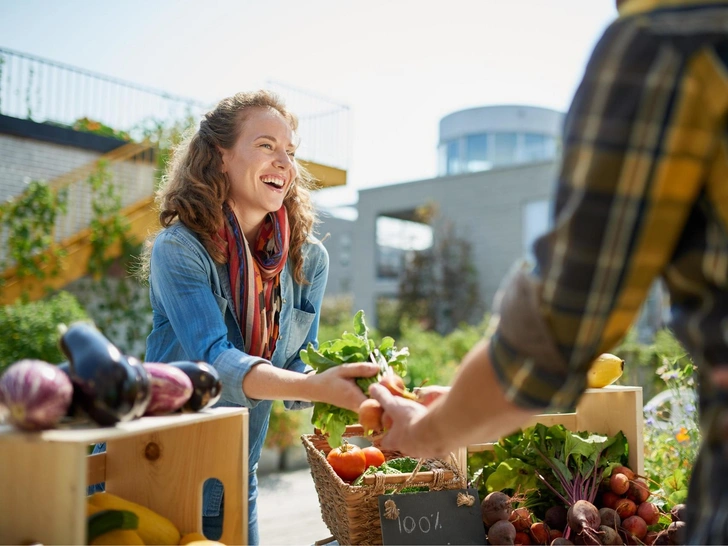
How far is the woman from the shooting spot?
2.06m

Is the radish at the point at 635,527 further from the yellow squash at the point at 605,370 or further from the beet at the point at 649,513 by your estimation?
the yellow squash at the point at 605,370

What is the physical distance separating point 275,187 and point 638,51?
1670 mm

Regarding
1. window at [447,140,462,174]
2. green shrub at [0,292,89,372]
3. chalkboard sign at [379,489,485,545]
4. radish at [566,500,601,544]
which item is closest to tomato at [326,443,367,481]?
chalkboard sign at [379,489,485,545]

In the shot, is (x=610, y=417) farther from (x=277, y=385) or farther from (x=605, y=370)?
(x=277, y=385)

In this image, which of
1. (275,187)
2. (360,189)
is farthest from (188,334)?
(360,189)

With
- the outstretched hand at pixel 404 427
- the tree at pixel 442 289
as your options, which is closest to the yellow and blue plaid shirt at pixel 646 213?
the outstretched hand at pixel 404 427

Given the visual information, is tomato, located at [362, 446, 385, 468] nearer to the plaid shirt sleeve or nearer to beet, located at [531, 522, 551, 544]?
A: beet, located at [531, 522, 551, 544]

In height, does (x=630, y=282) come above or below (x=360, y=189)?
below

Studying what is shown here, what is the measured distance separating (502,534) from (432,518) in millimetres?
224

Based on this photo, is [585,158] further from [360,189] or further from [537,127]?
[537,127]

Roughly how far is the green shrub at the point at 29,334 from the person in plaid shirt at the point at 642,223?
22.7 ft

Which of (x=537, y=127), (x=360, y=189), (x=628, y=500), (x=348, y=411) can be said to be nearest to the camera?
(x=348, y=411)

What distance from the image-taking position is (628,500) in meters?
2.20

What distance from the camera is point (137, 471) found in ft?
5.41
